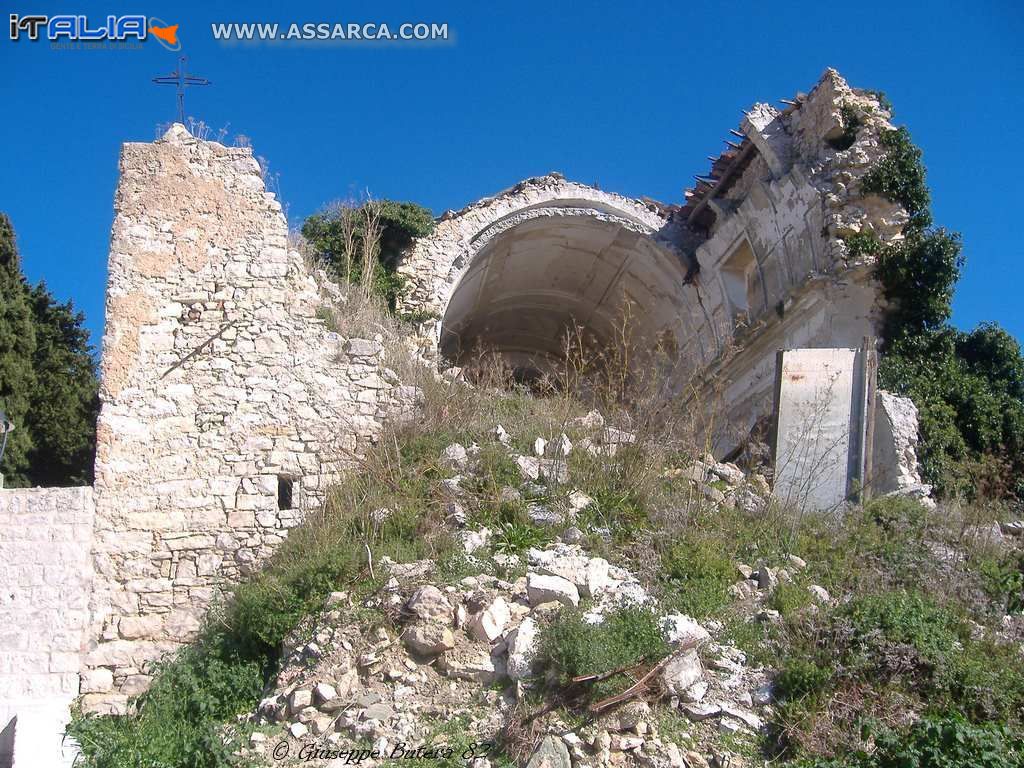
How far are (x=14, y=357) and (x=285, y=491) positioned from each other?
19.3 ft

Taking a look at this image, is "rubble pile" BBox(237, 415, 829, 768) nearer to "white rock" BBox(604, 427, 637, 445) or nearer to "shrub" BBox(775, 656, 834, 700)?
"shrub" BBox(775, 656, 834, 700)

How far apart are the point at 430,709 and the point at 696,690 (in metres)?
1.68

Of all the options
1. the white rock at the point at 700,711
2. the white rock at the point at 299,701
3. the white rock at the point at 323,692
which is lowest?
the white rock at the point at 299,701

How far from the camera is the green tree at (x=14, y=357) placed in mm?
12797

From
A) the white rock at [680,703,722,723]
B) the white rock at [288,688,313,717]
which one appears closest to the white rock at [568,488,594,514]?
the white rock at [680,703,722,723]

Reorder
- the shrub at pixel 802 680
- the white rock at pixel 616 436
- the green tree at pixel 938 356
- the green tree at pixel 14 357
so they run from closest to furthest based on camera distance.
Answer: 1. the shrub at pixel 802 680
2. the white rock at pixel 616 436
3. the green tree at pixel 938 356
4. the green tree at pixel 14 357

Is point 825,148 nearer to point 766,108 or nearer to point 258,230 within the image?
point 766,108

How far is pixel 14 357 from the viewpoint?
13.1 meters

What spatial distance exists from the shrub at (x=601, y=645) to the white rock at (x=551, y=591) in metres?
0.19

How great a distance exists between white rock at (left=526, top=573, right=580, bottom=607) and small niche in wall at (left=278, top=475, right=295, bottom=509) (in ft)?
8.65

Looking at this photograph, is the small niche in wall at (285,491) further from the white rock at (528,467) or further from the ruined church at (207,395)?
the white rock at (528,467)

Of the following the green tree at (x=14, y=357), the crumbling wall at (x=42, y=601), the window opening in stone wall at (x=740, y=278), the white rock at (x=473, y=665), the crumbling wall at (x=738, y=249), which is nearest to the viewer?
the white rock at (x=473, y=665)

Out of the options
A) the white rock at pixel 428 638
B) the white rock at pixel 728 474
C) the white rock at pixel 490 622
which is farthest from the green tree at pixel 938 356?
the white rock at pixel 428 638

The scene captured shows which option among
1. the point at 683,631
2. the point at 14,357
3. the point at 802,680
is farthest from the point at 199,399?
the point at 802,680
